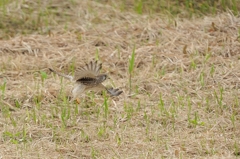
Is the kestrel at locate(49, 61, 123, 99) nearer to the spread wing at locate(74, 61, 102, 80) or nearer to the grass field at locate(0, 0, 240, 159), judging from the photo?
the spread wing at locate(74, 61, 102, 80)

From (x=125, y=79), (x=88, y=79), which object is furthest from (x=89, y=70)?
(x=125, y=79)

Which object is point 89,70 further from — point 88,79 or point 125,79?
point 125,79

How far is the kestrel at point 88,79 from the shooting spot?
199 inches

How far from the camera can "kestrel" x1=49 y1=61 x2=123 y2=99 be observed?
199 inches

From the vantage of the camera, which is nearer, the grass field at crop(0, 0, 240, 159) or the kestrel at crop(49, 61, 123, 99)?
the grass field at crop(0, 0, 240, 159)

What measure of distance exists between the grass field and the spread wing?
21cm

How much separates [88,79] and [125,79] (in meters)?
0.96

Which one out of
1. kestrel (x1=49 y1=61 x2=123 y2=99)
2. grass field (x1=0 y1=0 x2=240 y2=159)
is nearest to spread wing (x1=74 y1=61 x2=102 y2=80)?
kestrel (x1=49 y1=61 x2=123 y2=99)

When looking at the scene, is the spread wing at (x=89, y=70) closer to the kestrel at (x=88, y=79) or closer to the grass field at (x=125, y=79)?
the kestrel at (x=88, y=79)

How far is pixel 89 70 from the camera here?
5.07 meters

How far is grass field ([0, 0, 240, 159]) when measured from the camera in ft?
14.9

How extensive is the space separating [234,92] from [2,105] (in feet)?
6.31

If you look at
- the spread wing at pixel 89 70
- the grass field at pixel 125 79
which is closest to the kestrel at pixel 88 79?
the spread wing at pixel 89 70

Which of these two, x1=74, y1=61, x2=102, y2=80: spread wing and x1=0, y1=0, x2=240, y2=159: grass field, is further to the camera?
x1=74, y1=61, x2=102, y2=80: spread wing
